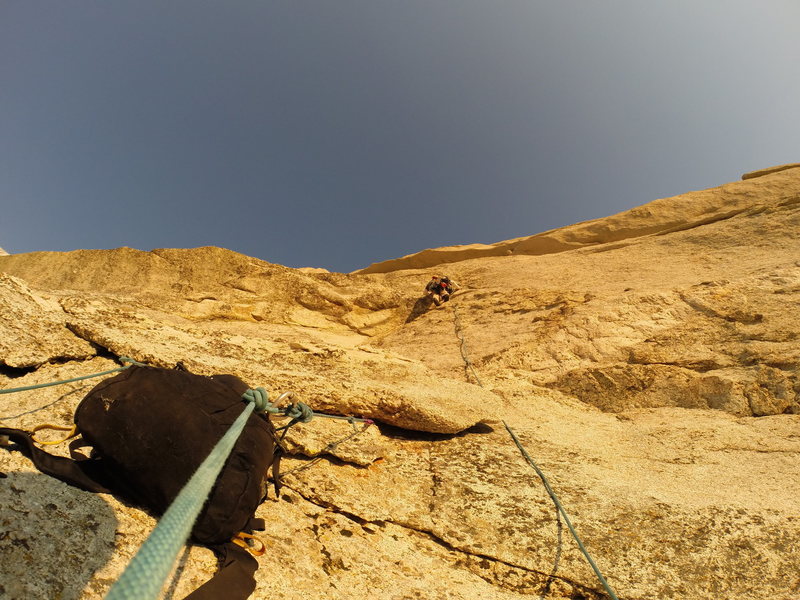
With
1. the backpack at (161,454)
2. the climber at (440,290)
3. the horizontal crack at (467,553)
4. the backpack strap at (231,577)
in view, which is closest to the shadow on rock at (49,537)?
the backpack at (161,454)

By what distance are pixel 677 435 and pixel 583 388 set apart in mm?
1398

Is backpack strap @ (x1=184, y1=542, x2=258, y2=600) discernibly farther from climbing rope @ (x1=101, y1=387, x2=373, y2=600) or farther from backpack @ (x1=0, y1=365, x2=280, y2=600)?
climbing rope @ (x1=101, y1=387, x2=373, y2=600)

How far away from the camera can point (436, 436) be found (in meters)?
3.65

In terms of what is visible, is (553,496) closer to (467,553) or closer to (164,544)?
(467,553)

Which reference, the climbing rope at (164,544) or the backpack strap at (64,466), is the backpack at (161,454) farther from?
the climbing rope at (164,544)

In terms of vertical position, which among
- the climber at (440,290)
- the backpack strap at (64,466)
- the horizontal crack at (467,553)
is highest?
the climber at (440,290)

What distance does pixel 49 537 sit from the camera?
5.47 feet

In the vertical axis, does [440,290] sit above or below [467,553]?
above

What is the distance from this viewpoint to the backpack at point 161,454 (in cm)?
195

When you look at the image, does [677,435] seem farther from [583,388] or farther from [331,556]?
[331,556]

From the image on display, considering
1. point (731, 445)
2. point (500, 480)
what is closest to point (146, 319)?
point (500, 480)

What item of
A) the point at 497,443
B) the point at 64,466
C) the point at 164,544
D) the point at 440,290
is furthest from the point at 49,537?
the point at 440,290

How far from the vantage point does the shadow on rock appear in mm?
1492

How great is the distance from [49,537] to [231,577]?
0.75m
